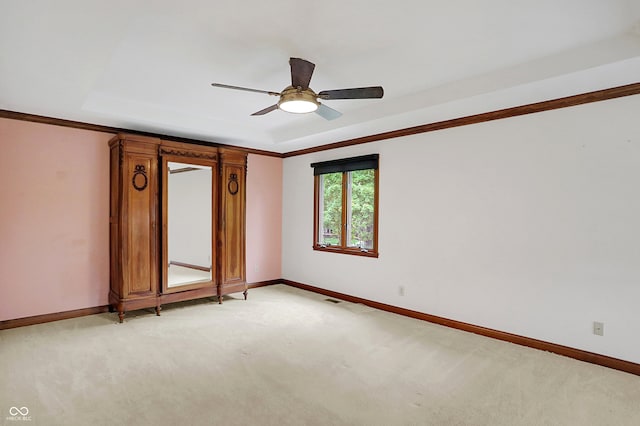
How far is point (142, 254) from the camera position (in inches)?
162

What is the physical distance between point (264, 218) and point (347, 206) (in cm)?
160

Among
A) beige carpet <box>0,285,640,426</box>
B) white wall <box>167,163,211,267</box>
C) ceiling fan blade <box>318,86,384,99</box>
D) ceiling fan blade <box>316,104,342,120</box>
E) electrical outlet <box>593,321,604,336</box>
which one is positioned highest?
ceiling fan blade <box>318,86,384,99</box>

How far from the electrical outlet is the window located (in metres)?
2.35

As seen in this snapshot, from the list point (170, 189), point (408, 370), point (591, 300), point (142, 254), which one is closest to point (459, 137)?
point (591, 300)

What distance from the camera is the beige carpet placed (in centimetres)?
220

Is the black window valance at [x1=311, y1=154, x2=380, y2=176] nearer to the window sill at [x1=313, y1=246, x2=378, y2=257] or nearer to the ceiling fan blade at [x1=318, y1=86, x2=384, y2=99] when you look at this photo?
the window sill at [x1=313, y1=246, x2=378, y2=257]

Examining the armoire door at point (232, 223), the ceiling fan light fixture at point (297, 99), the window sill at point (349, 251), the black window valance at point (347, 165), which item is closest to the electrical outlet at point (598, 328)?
the window sill at point (349, 251)

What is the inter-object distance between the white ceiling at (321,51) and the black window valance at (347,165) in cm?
80

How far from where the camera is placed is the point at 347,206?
5.12 metres

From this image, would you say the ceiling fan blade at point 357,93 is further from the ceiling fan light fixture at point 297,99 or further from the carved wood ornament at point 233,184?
the carved wood ornament at point 233,184

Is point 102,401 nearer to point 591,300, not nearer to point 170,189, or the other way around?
point 170,189

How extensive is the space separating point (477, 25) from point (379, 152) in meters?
2.41

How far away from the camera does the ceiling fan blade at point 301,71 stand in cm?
253

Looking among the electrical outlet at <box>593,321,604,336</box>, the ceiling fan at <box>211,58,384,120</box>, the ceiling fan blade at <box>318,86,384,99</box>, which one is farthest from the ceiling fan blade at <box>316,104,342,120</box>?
the electrical outlet at <box>593,321,604,336</box>
